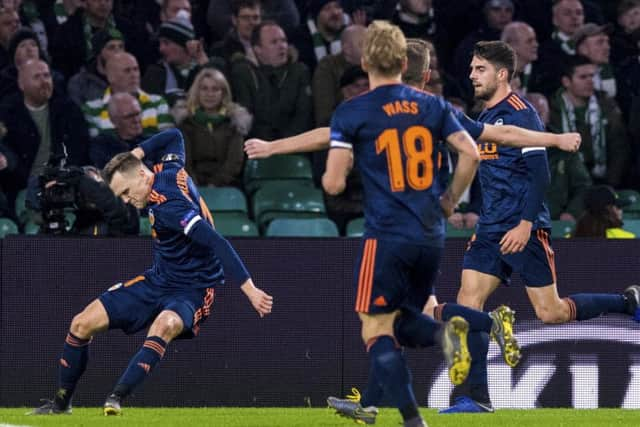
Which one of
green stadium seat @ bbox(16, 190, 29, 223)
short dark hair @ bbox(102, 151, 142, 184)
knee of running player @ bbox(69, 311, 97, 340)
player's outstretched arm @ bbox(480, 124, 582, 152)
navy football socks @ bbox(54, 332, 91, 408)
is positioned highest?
player's outstretched arm @ bbox(480, 124, 582, 152)

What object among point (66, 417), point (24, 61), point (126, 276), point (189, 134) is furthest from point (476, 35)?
point (66, 417)

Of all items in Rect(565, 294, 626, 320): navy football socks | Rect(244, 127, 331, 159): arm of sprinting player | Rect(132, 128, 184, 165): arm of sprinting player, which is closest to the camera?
Rect(244, 127, 331, 159): arm of sprinting player

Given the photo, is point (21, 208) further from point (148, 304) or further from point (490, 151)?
point (490, 151)

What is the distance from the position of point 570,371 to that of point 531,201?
241 cm

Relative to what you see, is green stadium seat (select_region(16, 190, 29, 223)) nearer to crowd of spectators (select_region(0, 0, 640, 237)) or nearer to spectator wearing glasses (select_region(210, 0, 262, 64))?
crowd of spectators (select_region(0, 0, 640, 237))

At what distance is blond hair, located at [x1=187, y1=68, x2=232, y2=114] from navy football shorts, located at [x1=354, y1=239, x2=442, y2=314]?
585cm

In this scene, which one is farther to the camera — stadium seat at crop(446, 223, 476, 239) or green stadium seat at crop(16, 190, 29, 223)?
green stadium seat at crop(16, 190, 29, 223)

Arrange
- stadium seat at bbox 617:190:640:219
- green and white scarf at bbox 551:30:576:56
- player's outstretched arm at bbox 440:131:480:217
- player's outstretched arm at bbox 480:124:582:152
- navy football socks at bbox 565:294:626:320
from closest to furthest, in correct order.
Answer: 1. player's outstretched arm at bbox 440:131:480:217
2. player's outstretched arm at bbox 480:124:582:152
3. navy football socks at bbox 565:294:626:320
4. stadium seat at bbox 617:190:640:219
5. green and white scarf at bbox 551:30:576:56

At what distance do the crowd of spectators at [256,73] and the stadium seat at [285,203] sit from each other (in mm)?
182

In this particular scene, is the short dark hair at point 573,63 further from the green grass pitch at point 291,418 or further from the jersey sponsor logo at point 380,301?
the jersey sponsor logo at point 380,301

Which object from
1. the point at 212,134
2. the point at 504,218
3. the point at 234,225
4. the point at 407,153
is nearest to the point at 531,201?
the point at 504,218

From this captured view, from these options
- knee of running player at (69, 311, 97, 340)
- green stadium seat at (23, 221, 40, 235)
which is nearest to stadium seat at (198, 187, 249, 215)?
green stadium seat at (23, 221, 40, 235)

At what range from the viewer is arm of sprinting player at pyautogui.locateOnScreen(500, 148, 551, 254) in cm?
877

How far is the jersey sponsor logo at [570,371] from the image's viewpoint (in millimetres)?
10742
